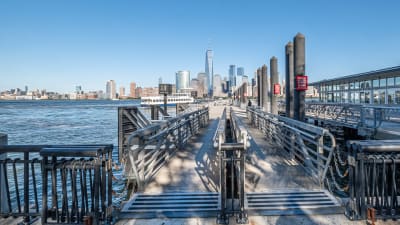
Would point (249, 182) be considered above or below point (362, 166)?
below

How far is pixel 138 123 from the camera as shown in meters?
11.0

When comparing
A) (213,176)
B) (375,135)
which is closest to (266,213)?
(213,176)

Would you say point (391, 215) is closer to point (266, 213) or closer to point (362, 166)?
point (362, 166)

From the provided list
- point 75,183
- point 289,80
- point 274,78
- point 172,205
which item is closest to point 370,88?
point 274,78

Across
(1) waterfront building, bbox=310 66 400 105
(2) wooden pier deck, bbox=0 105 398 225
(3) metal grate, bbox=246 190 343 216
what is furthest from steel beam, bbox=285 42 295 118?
(1) waterfront building, bbox=310 66 400 105

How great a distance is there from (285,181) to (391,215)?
6.66 ft

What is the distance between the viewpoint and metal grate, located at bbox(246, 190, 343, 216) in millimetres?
4082

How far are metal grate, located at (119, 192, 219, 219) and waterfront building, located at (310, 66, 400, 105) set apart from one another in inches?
781

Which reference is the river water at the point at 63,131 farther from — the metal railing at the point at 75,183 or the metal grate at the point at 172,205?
the metal railing at the point at 75,183

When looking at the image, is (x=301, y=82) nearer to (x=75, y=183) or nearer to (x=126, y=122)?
(x=126, y=122)

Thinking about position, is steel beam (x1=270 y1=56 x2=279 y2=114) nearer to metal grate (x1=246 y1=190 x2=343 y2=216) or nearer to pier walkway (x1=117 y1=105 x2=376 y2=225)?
pier walkway (x1=117 y1=105 x2=376 y2=225)

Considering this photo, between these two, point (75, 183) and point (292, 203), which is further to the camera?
point (292, 203)

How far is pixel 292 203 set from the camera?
4402 mm

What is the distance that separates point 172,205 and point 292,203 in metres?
1.87
